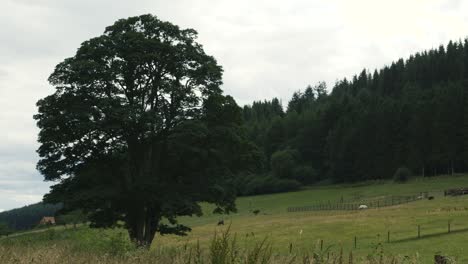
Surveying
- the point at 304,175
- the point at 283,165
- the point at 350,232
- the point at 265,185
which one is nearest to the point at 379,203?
the point at 350,232

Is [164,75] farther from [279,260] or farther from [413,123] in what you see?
[413,123]

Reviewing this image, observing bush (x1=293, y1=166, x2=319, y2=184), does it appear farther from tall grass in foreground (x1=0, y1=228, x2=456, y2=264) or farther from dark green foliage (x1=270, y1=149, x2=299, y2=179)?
tall grass in foreground (x1=0, y1=228, x2=456, y2=264)

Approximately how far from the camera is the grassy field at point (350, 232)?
1217cm

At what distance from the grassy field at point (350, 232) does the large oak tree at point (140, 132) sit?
12.0 feet

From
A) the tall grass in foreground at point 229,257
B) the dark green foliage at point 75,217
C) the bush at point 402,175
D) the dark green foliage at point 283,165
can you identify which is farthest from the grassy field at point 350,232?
the dark green foliage at point 283,165

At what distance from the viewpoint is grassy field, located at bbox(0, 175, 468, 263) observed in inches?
479

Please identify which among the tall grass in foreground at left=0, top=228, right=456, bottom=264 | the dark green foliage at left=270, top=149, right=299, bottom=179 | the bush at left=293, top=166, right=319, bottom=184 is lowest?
the tall grass in foreground at left=0, top=228, right=456, bottom=264

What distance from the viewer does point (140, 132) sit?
34.7 metres

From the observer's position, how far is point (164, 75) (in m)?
35.8

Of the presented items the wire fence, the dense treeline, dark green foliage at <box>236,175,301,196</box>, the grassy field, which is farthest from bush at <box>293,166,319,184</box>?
the wire fence

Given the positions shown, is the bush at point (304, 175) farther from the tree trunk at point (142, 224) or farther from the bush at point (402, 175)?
the tree trunk at point (142, 224)

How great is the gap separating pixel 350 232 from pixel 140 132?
32628mm

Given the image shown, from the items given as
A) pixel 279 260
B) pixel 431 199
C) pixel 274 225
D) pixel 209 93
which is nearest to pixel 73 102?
pixel 209 93

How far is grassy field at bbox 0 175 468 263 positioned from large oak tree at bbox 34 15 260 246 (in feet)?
12.0
